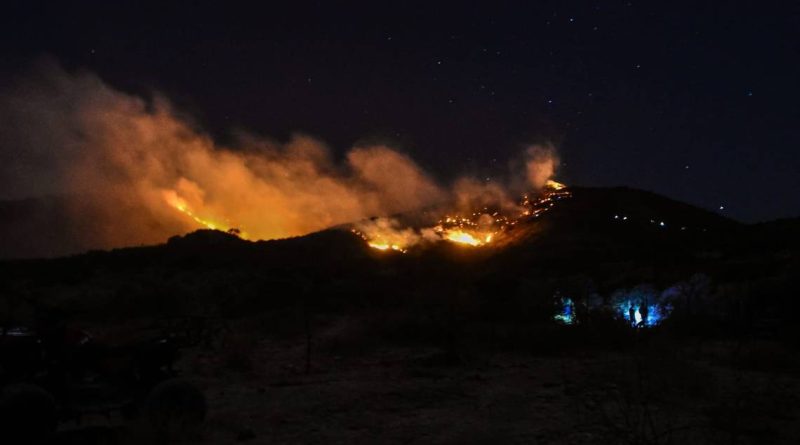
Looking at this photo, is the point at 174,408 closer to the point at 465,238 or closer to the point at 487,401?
the point at 487,401

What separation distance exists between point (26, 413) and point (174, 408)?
5.28 feet

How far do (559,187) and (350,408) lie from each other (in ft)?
279

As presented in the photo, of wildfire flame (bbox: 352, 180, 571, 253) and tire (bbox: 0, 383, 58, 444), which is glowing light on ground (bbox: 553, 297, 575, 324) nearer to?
tire (bbox: 0, 383, 58, 444)

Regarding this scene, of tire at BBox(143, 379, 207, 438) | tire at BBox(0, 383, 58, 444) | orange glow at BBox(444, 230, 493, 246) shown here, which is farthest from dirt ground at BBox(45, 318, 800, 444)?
orange glow at BBox(444, 230, 493, 246)

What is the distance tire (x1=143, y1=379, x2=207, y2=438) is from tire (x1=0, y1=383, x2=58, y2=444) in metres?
1.08

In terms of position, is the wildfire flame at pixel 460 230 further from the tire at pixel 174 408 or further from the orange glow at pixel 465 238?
the tire at pixel 174 408

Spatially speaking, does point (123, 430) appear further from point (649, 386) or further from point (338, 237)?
point (338, 237)

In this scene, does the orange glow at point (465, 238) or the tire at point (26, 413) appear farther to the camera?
the orange glow at point (465, 238)

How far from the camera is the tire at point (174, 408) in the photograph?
23.8ft

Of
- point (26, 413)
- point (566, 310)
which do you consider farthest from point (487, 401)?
point (566, 310)

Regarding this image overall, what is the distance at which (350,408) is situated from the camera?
9.62 m

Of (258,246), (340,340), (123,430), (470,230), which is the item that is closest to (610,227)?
(470,230)

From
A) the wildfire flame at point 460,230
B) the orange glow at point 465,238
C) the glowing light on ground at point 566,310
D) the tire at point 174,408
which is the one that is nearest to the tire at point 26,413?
the tire at point 174,408

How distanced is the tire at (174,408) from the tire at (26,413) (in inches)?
42.6
